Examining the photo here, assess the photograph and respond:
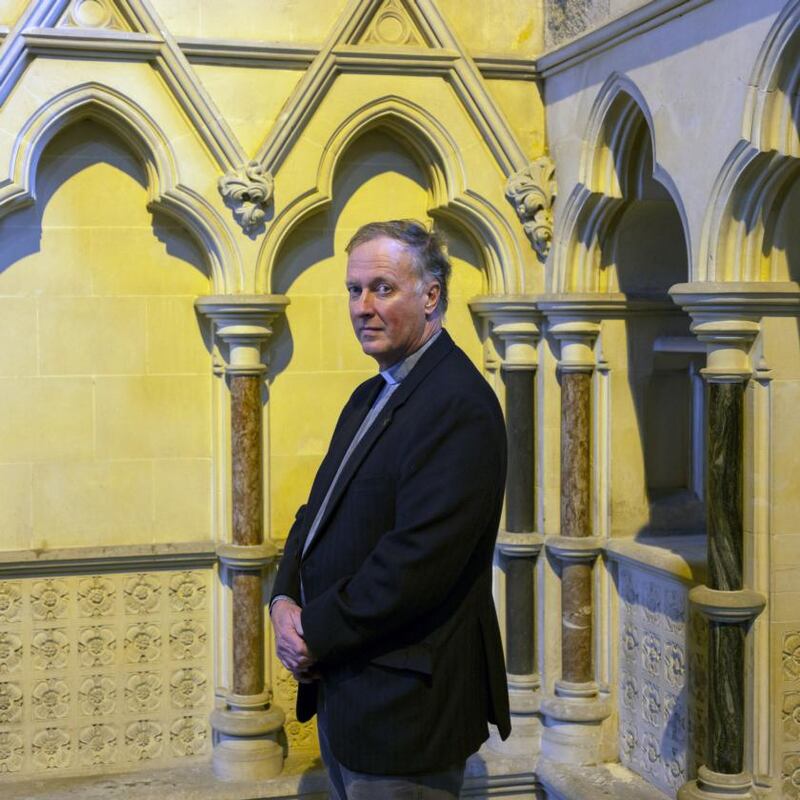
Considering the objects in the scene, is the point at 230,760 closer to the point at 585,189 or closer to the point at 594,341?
the point at 594,341

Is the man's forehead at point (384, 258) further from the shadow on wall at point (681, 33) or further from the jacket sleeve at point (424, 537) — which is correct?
the shadow on wall at point (681, 33)

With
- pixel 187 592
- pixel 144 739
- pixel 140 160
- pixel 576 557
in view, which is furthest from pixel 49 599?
pixel 576 557

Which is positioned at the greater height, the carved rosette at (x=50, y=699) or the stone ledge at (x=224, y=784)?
the carved rosette at (x=50, y=699)

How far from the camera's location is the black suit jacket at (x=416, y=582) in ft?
6.77

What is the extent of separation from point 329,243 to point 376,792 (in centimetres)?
277

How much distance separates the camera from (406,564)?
204cm

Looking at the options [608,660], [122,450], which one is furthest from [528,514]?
[122,450]

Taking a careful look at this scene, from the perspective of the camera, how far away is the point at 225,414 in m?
4.55

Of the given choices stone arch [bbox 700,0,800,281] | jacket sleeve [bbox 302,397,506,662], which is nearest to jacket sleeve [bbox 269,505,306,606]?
jacket sleeve [bbox 302,397,506,662]

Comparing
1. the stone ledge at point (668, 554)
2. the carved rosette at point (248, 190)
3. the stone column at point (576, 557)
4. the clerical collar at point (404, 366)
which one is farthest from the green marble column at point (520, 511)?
the clerical collar at point (404, 366)

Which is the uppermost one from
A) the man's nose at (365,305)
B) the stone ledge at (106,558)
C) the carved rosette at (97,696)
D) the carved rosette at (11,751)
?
the man's nose at (365,305)

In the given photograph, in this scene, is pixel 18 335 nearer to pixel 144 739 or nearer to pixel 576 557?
pixel 144 739

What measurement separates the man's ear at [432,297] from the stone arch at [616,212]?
2.08 m

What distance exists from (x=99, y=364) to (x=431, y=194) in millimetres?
1281
